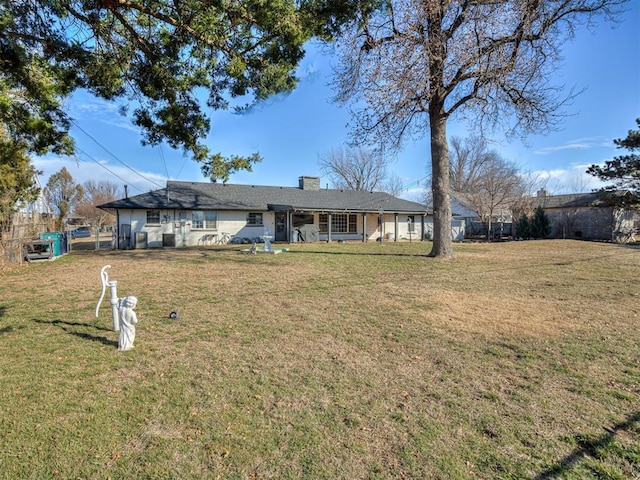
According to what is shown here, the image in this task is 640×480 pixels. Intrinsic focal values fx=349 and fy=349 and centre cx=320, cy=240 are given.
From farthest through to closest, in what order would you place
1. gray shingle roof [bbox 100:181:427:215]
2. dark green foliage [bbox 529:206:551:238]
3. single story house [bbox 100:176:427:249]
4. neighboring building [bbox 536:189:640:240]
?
dark green foliage [bbox 529:206:551:238] < neighboring building [bbox 536:189:640:240] < gray shingle roof [bbox 100:181:427:215] < single story house [bbox 100:176:427:249]

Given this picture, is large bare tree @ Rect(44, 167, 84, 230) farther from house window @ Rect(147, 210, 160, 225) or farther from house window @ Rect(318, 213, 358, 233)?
house window @ Rect(318, 213, 358, 233)

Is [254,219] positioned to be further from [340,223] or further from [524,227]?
[524,227]

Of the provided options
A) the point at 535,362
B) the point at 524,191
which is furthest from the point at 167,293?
the point at 524,191

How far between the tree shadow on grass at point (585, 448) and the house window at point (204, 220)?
20526mm

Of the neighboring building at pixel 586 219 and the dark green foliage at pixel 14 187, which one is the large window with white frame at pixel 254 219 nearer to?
the dark green foliage at pixel 14 187

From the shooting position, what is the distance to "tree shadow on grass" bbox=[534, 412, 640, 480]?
226cm

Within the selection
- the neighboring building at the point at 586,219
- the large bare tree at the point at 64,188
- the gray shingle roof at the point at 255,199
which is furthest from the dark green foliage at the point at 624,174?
the large bare tree at the point at 64,188

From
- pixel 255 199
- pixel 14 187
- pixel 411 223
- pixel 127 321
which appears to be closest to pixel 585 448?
pixel 127 321

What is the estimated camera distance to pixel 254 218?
2247 cm

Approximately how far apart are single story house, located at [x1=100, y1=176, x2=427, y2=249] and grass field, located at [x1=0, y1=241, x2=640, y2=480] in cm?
1290

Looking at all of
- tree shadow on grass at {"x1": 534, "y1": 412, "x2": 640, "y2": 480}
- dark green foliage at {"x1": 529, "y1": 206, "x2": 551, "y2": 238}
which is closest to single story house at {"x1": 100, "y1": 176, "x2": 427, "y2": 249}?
dark green foliage at {"x1": 529, "y1": 206, "x2": 551, "y2": 238}

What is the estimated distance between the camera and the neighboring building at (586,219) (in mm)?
28719

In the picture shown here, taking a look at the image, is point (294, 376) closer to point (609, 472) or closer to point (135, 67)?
point (609, 472)

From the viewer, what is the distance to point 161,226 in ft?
64.9
